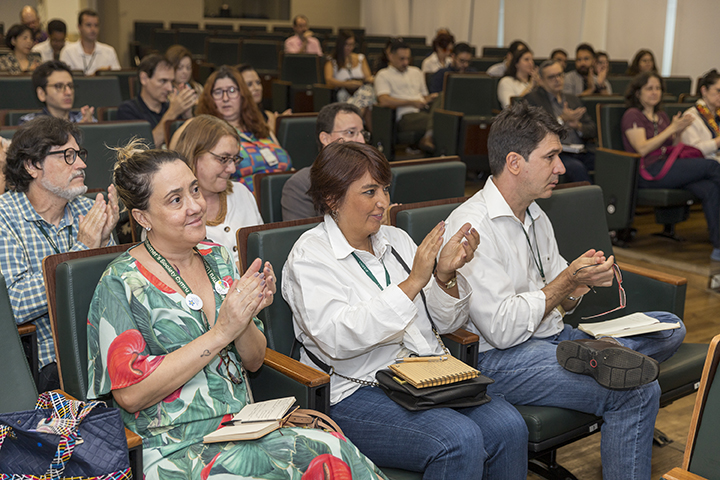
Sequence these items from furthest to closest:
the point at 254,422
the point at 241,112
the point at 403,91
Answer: the point at 403,91
the point at 241,112
the point at 254,422

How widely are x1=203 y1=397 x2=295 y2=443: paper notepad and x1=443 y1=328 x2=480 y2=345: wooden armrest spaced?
20.6 inches

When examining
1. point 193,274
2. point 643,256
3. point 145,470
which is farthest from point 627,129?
point 145,470

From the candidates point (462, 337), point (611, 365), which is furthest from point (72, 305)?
point (611, 365)

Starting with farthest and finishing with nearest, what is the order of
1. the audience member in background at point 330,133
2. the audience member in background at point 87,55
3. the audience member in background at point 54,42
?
the audience member in background at point 54,42, the audience member in background at point 87,55, the audience member in background at point 330,133

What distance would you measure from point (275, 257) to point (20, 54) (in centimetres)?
562

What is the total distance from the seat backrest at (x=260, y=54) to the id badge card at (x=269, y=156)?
614 cm

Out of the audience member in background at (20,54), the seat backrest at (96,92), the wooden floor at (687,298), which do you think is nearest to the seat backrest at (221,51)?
the audience member in background at (20,54)

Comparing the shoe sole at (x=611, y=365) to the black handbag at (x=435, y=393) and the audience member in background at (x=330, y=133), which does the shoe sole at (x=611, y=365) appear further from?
the audience member in background at (x=330, y=133)

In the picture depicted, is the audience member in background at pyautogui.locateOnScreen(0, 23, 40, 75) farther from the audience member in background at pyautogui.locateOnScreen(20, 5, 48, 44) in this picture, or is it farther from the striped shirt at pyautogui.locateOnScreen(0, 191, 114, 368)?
the striped shirt at pyautogui.locateOnScreen(0, 191, 114, 368)

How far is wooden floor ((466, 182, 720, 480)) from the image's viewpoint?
7.49 feet

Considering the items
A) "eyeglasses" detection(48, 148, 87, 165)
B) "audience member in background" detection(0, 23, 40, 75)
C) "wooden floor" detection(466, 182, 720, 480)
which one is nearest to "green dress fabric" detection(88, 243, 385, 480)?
"eyeglasses" detection(48, 148, 87, 165)

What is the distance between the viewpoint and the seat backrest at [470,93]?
19.3 feet

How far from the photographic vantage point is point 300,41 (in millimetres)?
9047

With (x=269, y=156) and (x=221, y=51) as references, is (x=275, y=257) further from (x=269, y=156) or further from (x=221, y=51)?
(x=221, y=51)
